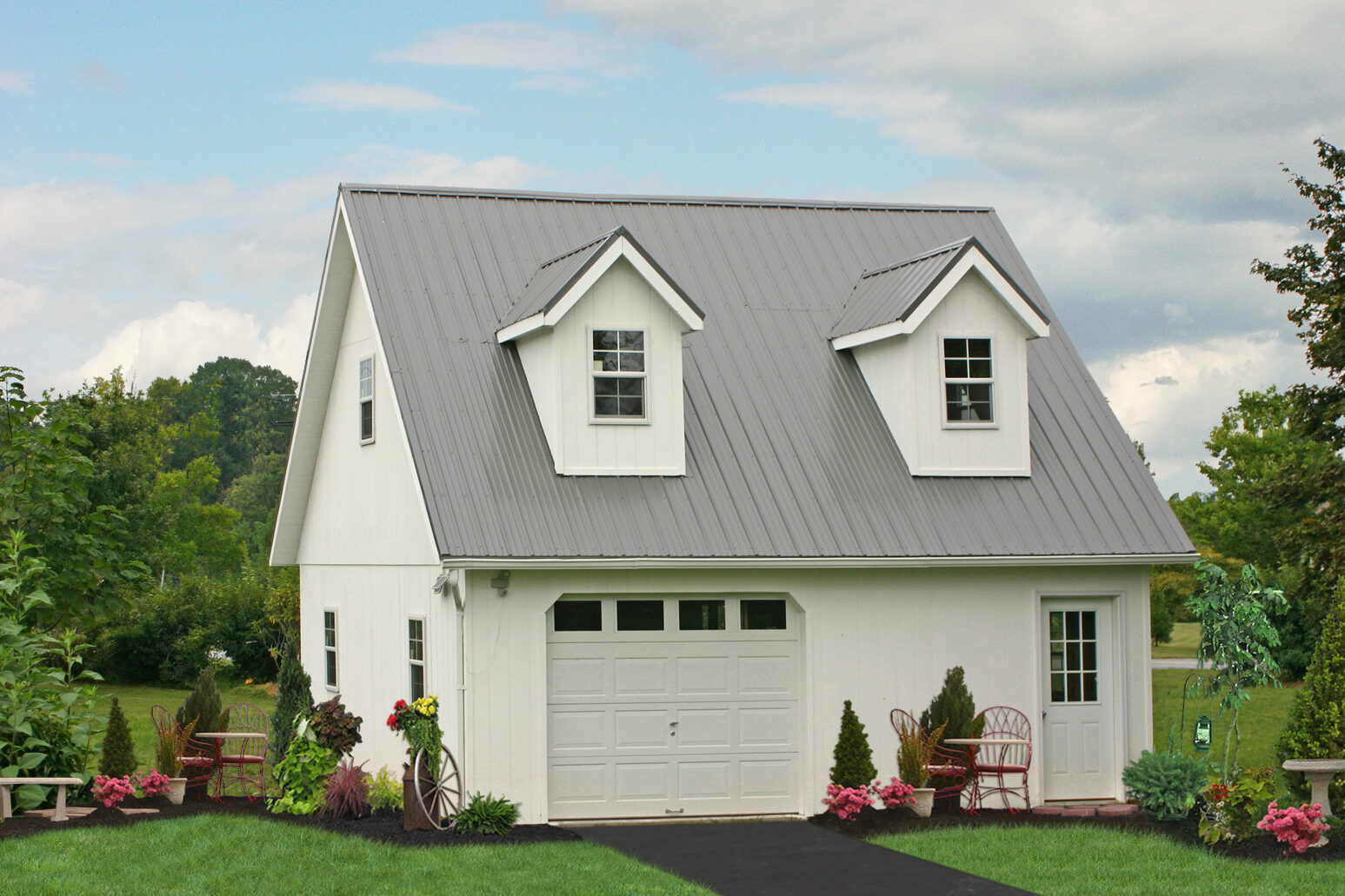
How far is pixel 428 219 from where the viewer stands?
55.6ft

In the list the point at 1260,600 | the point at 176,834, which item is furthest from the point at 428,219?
the point at 1260,600

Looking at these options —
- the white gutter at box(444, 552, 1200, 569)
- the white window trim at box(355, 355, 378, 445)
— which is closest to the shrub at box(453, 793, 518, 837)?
the white gutter at box(444, 552, 1200, 569)

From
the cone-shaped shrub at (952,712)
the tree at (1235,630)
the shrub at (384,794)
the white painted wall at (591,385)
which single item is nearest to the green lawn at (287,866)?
the shrub at (384,794)

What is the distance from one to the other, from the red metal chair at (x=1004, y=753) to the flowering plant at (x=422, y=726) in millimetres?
5605

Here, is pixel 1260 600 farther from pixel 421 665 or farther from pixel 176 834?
pixel 176 834

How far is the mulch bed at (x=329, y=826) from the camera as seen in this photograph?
40.4 feet

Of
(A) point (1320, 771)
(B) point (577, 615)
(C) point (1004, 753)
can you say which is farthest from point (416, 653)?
(A) point (1320, 771)

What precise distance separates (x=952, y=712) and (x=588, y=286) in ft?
19.0

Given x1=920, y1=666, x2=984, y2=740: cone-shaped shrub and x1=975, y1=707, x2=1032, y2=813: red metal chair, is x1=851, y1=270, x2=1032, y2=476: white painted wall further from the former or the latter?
x1=975, y1=707, x2=1032, y2=813: red metal chair

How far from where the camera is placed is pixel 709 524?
45.9ft

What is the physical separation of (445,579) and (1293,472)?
53.6ft

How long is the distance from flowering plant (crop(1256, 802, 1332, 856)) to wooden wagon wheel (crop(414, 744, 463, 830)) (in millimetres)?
7390

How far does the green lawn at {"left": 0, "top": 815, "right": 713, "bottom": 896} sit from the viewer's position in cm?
1047

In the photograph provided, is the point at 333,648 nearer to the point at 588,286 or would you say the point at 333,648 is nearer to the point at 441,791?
the point at 441,791
